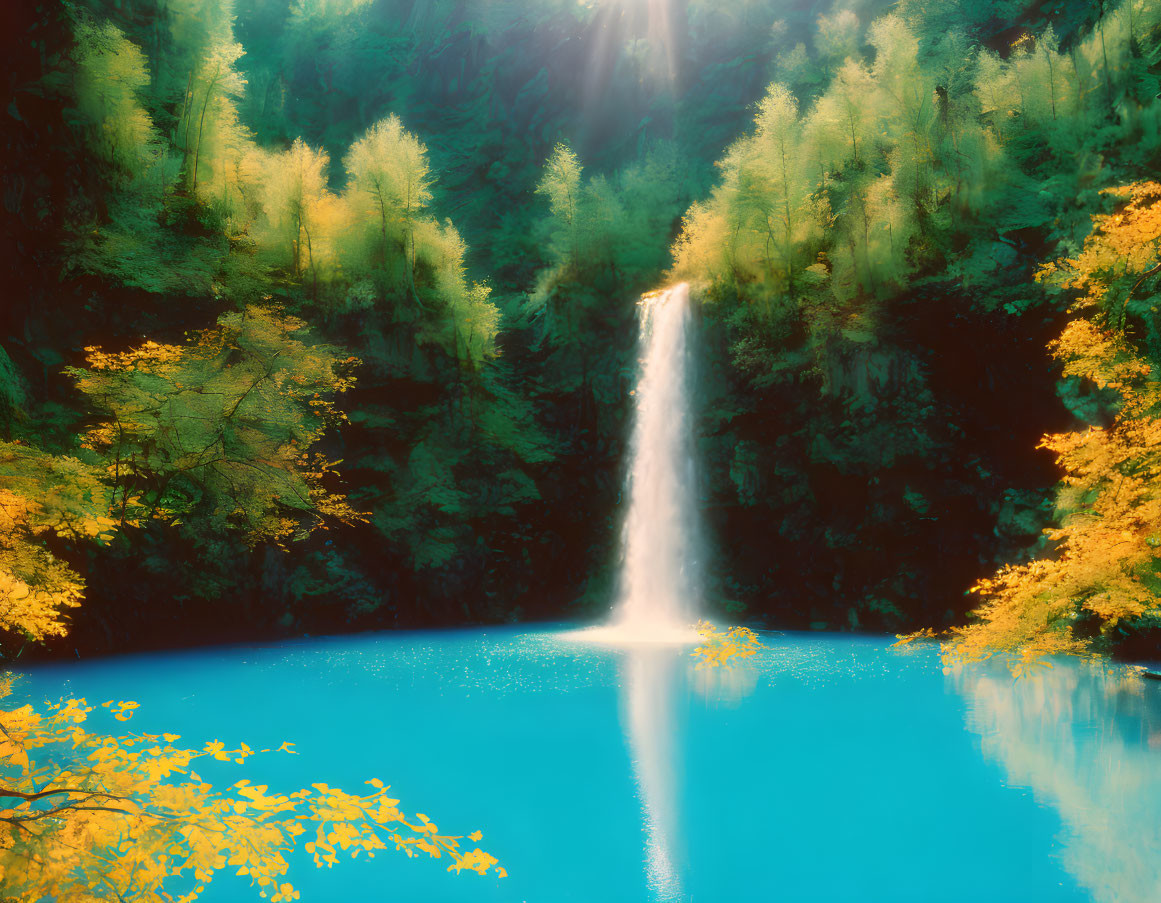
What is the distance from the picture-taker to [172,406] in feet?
37.9

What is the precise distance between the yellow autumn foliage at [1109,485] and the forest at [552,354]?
649 millimetres

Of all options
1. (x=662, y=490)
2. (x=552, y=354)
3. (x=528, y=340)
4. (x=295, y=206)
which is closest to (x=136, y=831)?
(x=662, y=490)

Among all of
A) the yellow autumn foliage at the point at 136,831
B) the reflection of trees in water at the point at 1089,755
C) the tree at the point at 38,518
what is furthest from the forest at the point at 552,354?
the yellow autumn foliage at the point at 136,831

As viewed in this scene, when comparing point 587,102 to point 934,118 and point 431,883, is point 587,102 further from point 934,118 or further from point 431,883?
point 431,883

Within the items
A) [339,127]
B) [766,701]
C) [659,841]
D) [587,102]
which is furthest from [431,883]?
[339,127]

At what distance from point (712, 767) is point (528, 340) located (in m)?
14.7

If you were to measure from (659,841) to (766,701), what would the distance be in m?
4.73

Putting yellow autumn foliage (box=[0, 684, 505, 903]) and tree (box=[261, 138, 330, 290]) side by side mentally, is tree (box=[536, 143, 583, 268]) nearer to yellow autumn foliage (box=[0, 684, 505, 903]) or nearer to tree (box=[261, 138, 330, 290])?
tree (box=[261, 138, 330, 290])

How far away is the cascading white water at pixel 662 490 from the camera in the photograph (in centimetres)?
1773

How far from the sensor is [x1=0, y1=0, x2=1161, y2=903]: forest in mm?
13516

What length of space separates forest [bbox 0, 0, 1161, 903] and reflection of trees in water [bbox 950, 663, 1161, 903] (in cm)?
86

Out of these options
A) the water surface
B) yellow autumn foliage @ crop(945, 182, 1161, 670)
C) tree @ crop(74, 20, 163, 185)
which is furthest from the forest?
the water surface

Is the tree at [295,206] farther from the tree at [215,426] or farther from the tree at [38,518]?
the tree at [38,518]

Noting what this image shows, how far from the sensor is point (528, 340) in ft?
67.5
